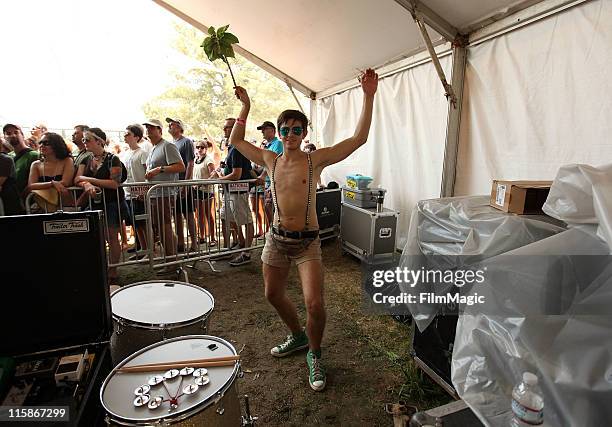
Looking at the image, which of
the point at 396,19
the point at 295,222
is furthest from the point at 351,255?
the point at 396,19

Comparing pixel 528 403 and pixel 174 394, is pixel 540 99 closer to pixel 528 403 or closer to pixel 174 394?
pixel 528 403

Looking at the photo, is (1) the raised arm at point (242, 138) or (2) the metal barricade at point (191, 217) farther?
(2) the metal barricade at point (191, 217)

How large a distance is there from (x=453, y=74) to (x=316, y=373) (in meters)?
3.69

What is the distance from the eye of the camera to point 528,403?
1097 millimetres

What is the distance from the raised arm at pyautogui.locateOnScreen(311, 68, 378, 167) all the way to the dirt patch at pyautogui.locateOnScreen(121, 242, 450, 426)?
175cm

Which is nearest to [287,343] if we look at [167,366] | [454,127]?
[167,366]

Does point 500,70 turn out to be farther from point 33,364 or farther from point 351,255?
point 33,364

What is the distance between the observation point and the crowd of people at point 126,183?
3674 millimetres

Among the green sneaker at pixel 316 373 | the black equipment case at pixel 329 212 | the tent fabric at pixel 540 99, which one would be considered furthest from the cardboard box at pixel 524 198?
the black equipment case at pixel 329 212

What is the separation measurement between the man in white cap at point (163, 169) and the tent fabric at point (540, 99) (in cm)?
391

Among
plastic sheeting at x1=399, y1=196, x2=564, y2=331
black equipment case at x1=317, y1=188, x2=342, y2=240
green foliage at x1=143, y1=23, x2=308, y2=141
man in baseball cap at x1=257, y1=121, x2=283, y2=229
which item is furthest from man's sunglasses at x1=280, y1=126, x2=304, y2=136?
green foliage at x1=143, y1=23, x2=308, y2=141

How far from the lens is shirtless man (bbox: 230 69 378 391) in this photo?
2.47m

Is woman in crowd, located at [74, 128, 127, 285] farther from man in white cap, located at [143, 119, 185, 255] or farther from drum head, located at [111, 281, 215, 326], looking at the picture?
drum head, located at [111, 281, 215, 326]

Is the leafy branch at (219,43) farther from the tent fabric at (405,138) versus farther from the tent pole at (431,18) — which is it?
the tent fabric at (405,138)
